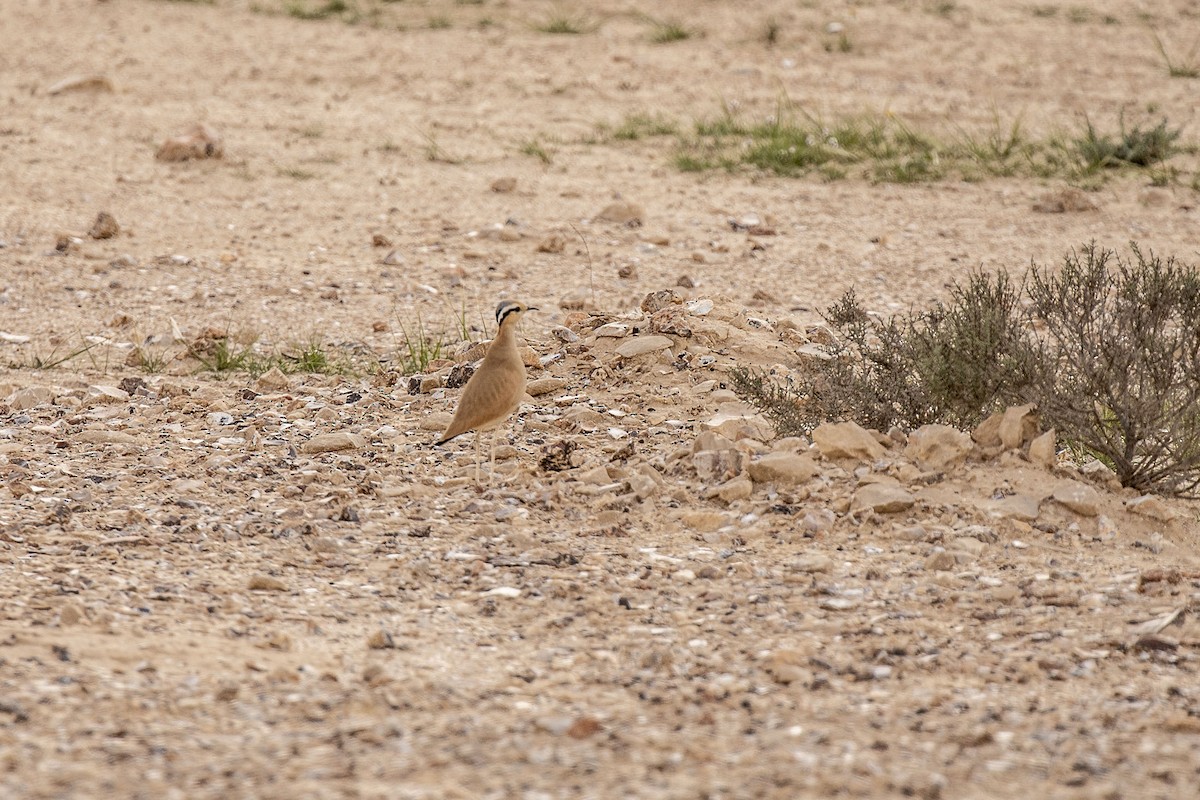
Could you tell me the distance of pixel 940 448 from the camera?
16.1 ft

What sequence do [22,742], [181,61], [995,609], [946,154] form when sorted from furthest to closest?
[181,61], [946,154], [995,609], [22,742]

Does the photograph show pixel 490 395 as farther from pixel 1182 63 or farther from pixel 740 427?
pixel 1182 63

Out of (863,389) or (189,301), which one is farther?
(189,301)

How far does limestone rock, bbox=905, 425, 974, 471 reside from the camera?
16.1ft

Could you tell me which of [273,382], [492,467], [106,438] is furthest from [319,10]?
[492,467]

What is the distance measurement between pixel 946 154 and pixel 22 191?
6.55m

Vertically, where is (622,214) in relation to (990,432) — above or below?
above

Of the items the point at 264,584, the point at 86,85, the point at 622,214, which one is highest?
the point at 86,85

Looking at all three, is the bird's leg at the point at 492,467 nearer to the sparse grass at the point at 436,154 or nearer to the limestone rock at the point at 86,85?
the sparse grass at the point at 436,154

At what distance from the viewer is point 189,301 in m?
7.74

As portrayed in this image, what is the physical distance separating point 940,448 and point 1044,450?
36cm

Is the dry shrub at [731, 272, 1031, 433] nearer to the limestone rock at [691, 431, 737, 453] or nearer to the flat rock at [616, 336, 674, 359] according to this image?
the limestone rock at [691, 431, 737, 453]

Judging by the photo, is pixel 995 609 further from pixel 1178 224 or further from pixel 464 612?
pixel 1178 224

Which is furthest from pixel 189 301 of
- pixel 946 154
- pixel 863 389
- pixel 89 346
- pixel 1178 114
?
pixel 1178 114
